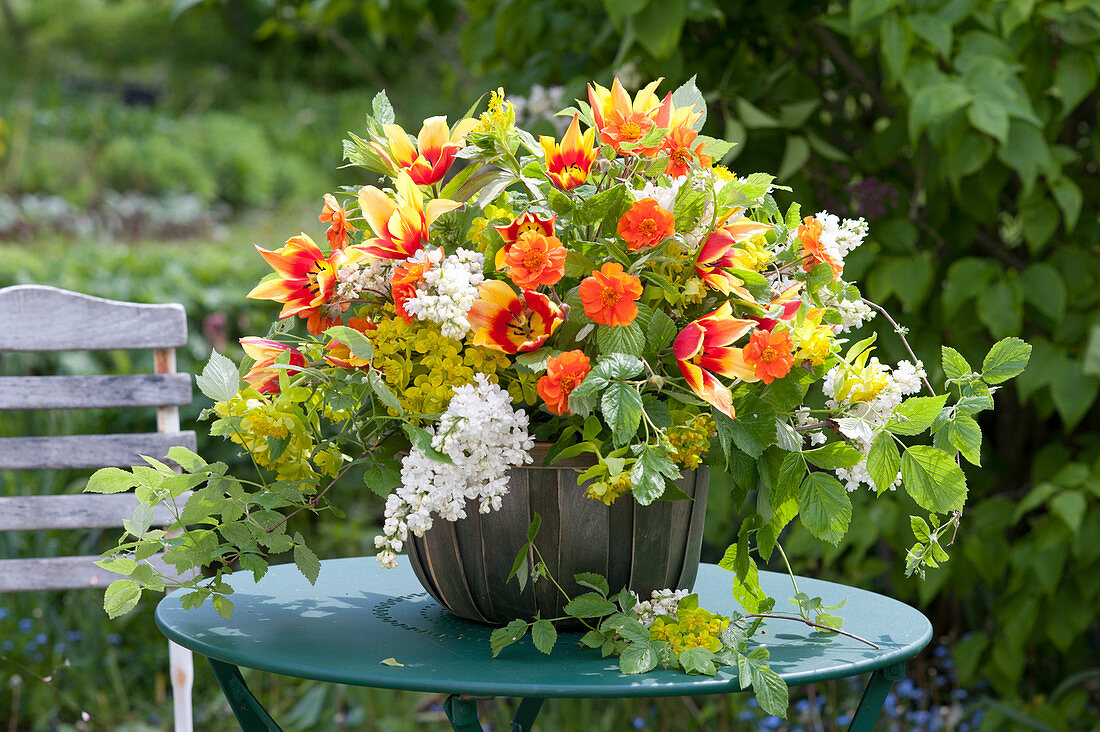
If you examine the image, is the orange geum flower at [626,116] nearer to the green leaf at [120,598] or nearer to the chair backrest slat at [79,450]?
the green leaf at [120,598]

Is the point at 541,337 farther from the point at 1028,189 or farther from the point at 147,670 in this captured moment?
the point at 147,670

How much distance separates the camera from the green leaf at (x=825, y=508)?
86 centimetres

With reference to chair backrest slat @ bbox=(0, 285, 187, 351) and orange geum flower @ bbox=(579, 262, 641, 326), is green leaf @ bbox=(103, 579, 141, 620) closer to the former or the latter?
orange geum flower @ bbox=(579, 262, 641, 326)

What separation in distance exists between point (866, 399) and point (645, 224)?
0.24 m

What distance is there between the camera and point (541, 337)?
86 cm

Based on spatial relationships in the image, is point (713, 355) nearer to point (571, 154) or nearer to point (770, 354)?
point (770, 354)

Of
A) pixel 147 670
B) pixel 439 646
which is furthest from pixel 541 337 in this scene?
pixel 147 670

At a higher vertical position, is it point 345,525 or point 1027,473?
point 1027,473

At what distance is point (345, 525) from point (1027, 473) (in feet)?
5.62

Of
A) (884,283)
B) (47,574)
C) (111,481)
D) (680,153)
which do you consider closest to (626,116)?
(680,153)

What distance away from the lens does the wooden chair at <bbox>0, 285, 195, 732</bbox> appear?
158 cm

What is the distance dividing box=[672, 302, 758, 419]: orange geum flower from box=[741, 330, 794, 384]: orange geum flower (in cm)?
1

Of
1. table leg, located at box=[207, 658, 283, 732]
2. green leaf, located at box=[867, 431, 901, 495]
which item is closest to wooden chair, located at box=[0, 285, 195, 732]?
table leg, located at box=[207, 658, 283, 732]

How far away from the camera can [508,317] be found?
871mm
